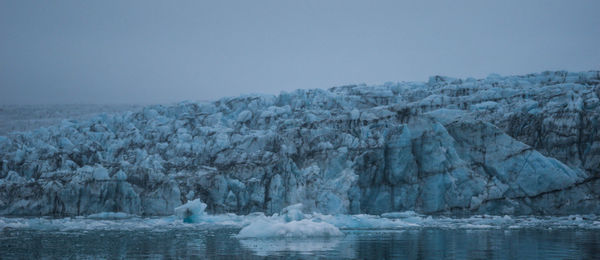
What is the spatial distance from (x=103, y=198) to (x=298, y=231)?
50.4 feet

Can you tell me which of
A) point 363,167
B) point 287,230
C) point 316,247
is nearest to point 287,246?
point 316,247

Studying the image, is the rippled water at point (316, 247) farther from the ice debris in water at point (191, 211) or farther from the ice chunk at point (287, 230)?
the ice debris in water at point (191, 211)

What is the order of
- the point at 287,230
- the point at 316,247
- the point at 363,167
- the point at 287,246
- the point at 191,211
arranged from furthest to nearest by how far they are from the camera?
the point at 363,167 → the point at 191,211 → the point at 287,230 → the point at 287,246 → the point at 316,247

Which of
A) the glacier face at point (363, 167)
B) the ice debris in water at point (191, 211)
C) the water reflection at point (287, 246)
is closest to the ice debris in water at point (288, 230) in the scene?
the water reflection at point (287, 246)

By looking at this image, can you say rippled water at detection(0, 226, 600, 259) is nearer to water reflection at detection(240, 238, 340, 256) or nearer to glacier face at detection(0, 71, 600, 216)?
water reflection at detection(240, 238, 340, 256)

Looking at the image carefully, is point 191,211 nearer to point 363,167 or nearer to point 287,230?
point 287,230

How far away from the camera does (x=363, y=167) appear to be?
28094mm

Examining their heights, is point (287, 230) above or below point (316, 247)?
below

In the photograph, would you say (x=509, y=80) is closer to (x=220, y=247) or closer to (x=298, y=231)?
(x=298, y=231)

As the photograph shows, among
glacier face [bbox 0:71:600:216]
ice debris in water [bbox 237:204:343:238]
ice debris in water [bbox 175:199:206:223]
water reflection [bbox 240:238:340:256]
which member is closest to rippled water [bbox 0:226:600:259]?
water reflection [bbox 240:238:340:256]

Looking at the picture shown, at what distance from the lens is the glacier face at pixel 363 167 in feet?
87.0

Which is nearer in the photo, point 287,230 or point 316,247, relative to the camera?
point 316,247

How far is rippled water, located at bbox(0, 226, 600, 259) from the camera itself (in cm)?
1023

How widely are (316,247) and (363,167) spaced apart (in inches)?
652
